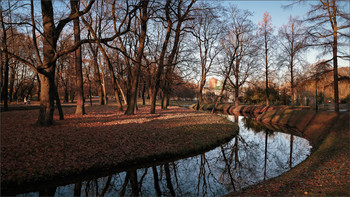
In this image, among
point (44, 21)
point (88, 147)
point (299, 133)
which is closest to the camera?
point (88, 147)

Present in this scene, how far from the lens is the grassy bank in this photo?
539 cm

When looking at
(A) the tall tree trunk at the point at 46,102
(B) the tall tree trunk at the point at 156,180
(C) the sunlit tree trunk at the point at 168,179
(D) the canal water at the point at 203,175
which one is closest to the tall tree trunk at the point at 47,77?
(A) the tall tree trunk at the point at 46,102

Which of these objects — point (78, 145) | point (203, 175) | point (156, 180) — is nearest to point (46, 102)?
point (78, 145)

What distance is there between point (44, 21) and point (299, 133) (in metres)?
19.2

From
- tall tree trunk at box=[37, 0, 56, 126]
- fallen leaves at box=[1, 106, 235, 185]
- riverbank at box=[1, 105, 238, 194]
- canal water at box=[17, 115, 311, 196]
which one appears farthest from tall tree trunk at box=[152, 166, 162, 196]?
tall tree trunk at box=[37, 0, 56, 126]

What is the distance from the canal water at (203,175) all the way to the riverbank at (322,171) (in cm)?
96

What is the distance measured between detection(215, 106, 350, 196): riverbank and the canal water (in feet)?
3.14

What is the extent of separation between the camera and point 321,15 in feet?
49.2

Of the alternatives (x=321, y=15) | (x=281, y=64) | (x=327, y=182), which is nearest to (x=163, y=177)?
(x=327, y=182)

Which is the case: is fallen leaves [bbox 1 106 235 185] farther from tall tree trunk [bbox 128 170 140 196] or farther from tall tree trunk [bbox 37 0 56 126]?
tall tree trunk [bbox 128 170 140 196]

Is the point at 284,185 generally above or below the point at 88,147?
below

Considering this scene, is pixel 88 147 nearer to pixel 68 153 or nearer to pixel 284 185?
pixel 68 153

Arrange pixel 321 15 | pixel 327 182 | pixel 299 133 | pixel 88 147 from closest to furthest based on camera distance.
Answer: pixel 327 182 → pixel 88 147 → pixel 321 15 → pixel 299 133

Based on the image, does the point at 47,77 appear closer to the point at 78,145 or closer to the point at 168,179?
the point at 78,145
